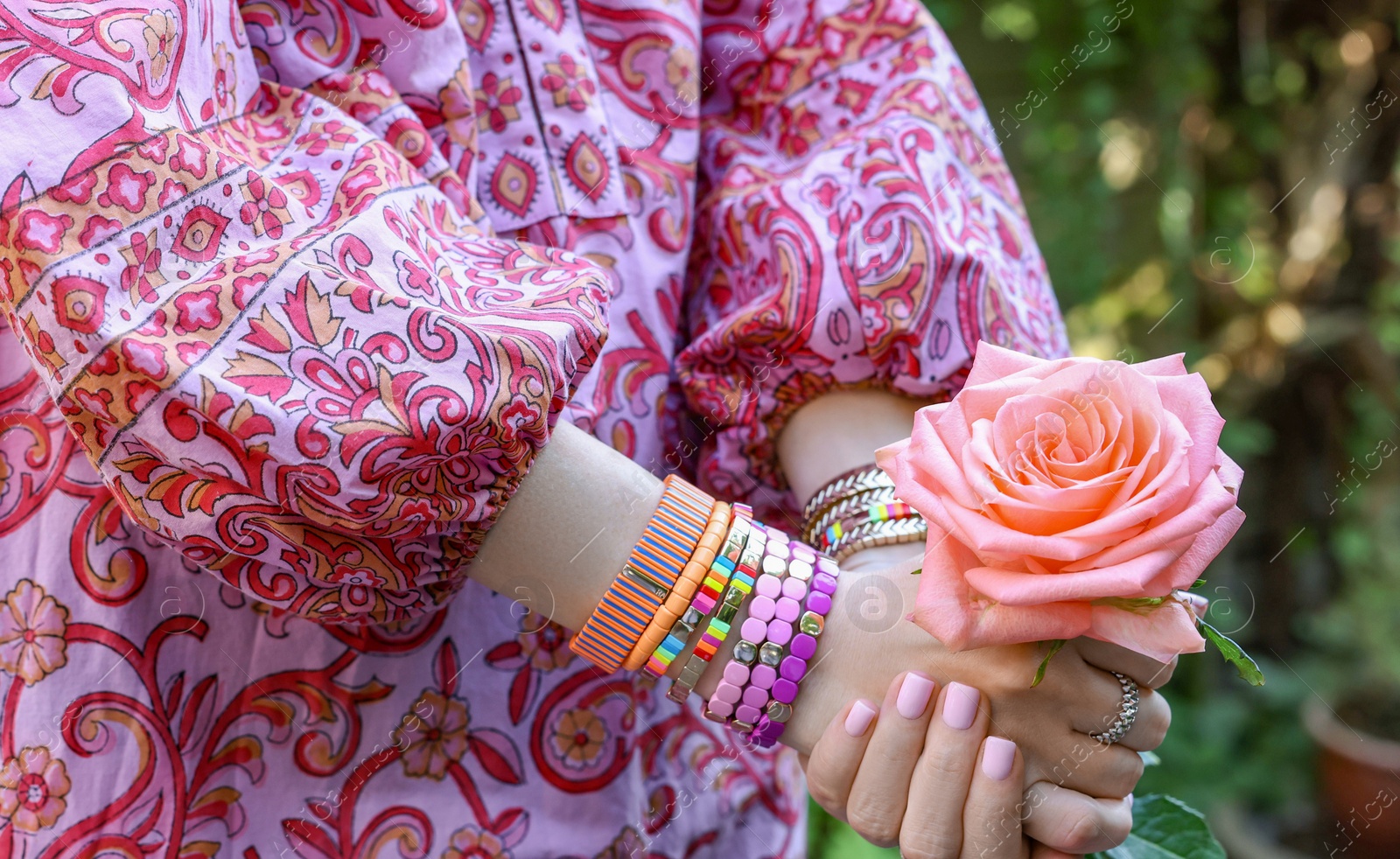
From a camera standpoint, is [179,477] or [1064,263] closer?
[179,477]

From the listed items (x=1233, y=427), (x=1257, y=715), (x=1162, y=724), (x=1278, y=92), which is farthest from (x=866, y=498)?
(x=1278, y=92)

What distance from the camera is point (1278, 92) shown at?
2133 millimetres

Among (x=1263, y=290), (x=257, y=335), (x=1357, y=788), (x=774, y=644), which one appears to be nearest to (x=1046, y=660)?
(x=774, y=644)

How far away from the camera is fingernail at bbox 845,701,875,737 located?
551 millimetres

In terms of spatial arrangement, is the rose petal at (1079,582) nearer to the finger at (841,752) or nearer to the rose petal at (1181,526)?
the rose petal at (1181,526)

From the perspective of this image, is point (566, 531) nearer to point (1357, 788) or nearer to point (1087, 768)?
point (1087, 768)

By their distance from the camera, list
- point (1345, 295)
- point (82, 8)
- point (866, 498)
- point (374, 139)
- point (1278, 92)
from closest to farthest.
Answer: point (82, 8), point (374, 139), point (866, 498), point (1345, 295), point (1278, 92)

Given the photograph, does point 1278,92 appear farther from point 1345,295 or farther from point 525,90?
point 525,90

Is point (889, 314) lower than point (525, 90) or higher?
lower

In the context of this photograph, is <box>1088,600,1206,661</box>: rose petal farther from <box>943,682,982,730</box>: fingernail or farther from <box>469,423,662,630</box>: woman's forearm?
<box>469,423,662,630</box>: woman's forearm

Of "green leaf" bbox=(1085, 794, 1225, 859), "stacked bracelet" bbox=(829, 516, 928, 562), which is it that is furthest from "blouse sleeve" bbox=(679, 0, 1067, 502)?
"green leaf" bbox=(1085, 794, 1225, 859)

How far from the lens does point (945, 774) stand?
0.54m

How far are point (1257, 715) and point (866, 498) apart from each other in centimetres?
193

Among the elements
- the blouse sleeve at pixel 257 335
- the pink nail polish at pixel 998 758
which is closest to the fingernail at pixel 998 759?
the pink nail polish at pixel 998 758
